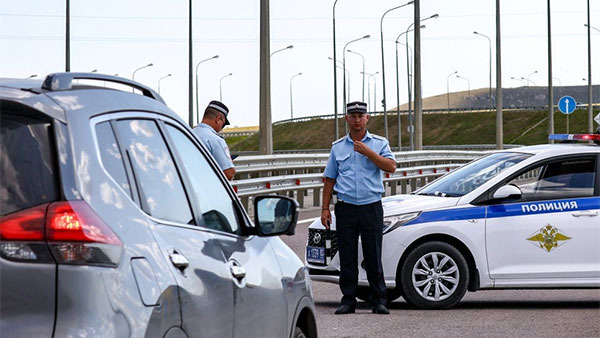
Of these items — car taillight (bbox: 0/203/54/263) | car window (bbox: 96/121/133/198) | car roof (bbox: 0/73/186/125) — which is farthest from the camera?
car window (bbox: 96/121/133/198)

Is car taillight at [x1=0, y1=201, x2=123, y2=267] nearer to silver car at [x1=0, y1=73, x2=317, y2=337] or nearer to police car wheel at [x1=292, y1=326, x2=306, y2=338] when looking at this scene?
silver car at [x1=0, y1=73, x2=317, y2=337]

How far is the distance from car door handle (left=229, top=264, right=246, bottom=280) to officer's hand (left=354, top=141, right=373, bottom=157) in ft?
19.3

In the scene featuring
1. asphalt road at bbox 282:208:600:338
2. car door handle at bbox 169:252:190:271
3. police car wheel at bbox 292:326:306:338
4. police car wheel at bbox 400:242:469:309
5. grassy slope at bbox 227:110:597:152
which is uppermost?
grassy slope at bbox 227:110:597:152

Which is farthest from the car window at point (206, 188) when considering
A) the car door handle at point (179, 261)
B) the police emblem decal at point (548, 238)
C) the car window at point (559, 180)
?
the car window at point (559, 180)

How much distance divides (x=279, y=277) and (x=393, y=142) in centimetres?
16683

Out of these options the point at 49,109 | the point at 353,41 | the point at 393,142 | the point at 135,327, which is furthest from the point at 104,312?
the point at 393,142

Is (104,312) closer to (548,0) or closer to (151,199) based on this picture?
(151,199)

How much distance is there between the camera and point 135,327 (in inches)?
132

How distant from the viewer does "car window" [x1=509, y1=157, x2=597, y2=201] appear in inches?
442

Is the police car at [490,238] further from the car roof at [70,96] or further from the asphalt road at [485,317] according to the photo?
the car roof at [70,96]

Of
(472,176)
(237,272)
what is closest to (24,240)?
(237,272)

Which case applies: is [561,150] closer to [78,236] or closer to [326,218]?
[326,218]

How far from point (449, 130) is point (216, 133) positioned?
165 meters

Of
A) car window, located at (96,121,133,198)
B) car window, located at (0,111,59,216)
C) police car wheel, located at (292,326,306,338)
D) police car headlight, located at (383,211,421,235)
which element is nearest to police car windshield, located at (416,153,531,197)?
police car headlight, located at (383,211,421,235)
